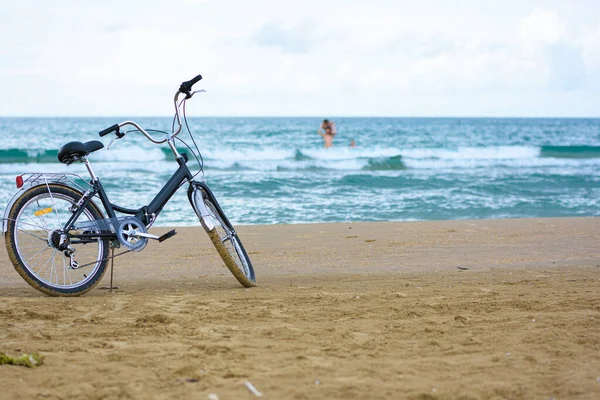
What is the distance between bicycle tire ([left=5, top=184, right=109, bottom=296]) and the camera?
4336mm

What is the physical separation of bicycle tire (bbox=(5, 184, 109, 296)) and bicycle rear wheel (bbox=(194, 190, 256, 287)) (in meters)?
0.77

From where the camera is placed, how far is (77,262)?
4703 mm

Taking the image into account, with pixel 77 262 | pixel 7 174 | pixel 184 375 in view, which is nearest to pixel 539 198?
pixel 77 262

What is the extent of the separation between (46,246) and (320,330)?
2.12 meters

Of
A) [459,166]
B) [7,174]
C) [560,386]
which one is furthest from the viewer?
[459,166]

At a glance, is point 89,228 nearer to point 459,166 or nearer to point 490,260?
point 490,260

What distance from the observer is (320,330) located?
3471 millimetres

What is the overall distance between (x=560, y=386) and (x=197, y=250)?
15.2 ft

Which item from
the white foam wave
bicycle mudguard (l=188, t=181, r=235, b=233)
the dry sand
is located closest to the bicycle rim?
the dry sand
